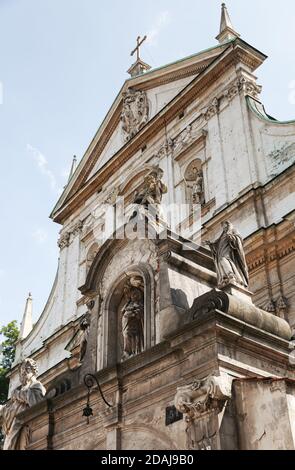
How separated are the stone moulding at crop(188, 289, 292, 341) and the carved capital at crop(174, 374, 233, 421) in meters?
0.83

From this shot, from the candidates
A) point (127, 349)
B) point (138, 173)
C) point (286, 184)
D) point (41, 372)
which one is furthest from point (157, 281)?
point (41, 372)

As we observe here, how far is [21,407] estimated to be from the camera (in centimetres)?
1051

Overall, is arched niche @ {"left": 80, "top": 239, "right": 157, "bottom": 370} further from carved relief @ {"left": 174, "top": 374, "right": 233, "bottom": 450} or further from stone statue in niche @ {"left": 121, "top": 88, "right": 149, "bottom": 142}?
stone statue in niche @ {"left": 121, "top": 88, "right": 149, "bottom": 142}

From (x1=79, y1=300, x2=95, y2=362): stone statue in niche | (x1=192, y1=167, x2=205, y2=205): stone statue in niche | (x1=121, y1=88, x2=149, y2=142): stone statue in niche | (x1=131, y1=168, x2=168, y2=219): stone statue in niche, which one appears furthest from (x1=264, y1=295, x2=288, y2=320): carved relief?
(x1=121, y1=88, x2=149, y2=142): stone statue in niche

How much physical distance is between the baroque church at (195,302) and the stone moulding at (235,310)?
0.02m

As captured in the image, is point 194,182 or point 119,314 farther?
point 194,182

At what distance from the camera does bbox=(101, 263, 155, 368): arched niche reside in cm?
912

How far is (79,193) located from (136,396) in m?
16.5

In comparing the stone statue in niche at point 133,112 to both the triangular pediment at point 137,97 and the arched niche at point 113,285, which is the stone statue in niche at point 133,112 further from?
the arched niche at point 113,285

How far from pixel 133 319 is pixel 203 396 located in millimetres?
2932

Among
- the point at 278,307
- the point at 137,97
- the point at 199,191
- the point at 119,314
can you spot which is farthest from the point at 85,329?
the point at 137,97

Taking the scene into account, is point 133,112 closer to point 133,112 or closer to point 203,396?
point 133,112

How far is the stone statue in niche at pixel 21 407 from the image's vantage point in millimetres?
10062

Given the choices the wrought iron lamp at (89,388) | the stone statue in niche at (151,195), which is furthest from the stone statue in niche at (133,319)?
the stone statue in niche at (151,195)
